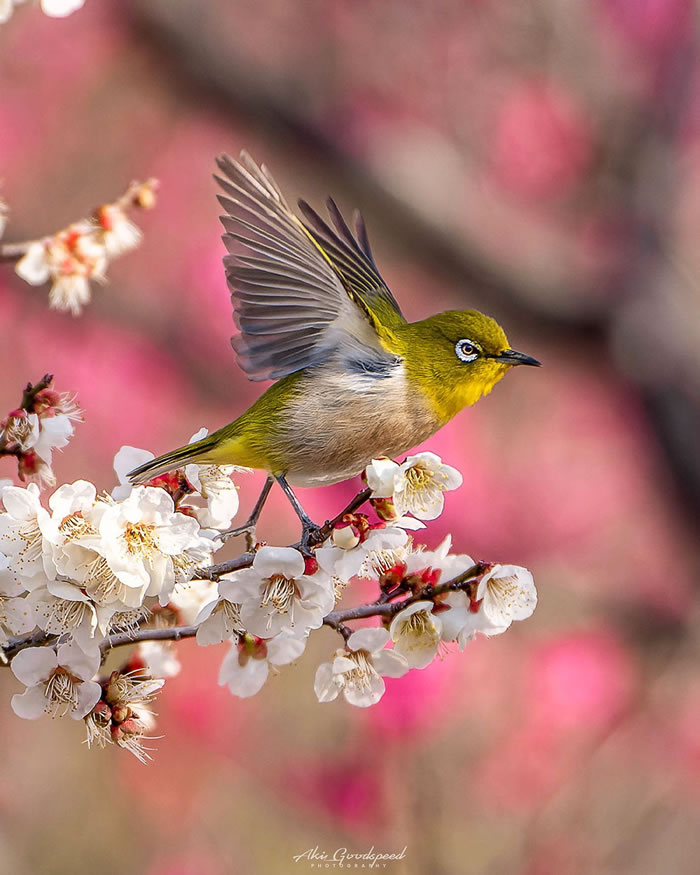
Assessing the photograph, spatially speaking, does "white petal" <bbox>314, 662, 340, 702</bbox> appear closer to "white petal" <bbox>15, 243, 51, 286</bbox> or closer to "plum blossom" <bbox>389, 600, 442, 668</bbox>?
"plum blossom" <bbox>389, 600, 442, 668</bbox>

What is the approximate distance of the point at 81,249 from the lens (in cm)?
176

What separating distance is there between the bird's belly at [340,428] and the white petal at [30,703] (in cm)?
61

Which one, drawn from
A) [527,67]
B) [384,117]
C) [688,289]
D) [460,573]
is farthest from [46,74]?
[460,573]

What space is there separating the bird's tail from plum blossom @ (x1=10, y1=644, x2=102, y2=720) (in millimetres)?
320

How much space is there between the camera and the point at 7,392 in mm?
4230

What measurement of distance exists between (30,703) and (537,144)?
4.72m

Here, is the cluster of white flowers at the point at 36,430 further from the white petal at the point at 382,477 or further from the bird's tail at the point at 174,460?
the white petal at the point at 382,477

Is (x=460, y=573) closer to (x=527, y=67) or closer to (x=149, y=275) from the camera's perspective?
(x=149, y=275)

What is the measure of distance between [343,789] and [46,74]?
12.7ft

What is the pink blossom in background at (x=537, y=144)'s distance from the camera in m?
5.24

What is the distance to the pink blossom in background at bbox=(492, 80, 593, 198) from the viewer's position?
524 centimetres

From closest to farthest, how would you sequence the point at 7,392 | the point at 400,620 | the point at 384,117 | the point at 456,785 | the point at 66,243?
the point at 400,620, the point at 66,243, the point at 456,785, the point at 7,392, the point at 384,117

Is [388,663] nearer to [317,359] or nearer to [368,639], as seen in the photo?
[368,639]

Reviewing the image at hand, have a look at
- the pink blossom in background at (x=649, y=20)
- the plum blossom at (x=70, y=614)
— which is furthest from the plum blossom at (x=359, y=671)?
the pink blossom in background at (x=649, y=20)
